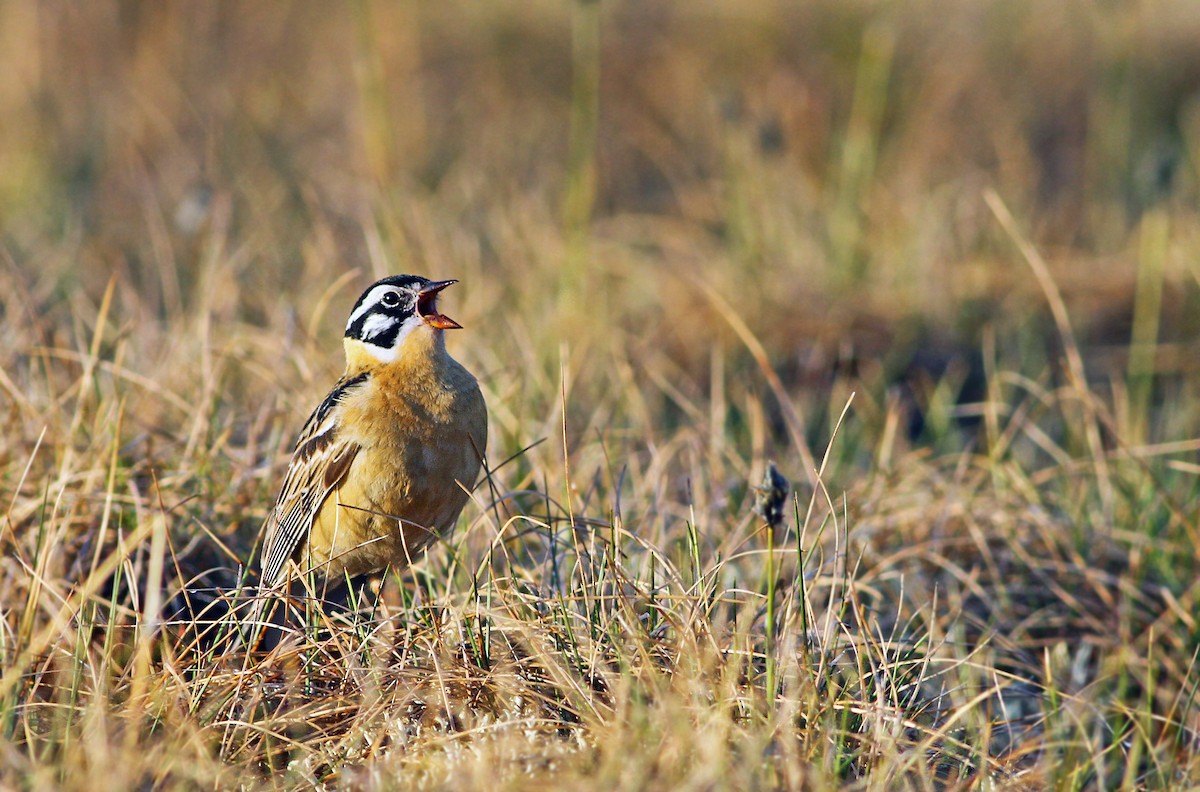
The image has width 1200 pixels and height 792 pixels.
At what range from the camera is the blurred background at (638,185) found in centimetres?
643

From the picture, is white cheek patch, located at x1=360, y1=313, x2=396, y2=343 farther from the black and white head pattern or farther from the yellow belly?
the yellow belly

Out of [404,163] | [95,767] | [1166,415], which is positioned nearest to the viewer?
[95,767]

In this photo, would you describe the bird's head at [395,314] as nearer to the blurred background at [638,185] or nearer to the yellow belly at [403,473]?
the yellow belly at [403,473]

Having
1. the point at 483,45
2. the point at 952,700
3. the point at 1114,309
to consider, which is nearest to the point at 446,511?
the point at 952,700

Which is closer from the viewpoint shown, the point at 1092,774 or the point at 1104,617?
the point at 1092,774

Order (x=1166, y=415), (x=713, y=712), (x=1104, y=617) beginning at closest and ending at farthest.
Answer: (x=713, y=712), (x=1104, y=617), (x=1166, y=415)

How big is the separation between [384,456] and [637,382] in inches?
104

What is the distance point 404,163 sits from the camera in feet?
30.7

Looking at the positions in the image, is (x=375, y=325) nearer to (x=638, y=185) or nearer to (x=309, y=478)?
(x=309, y=478)

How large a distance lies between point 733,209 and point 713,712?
522 centimetres

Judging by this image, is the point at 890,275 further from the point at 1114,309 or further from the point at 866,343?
the point at 1114,309

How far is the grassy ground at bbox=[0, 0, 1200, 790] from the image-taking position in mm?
3316

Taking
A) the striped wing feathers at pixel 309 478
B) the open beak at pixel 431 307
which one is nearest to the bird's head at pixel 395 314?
the open beak at pixel 431 307

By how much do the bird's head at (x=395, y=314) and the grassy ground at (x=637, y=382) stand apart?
1.82 ft
